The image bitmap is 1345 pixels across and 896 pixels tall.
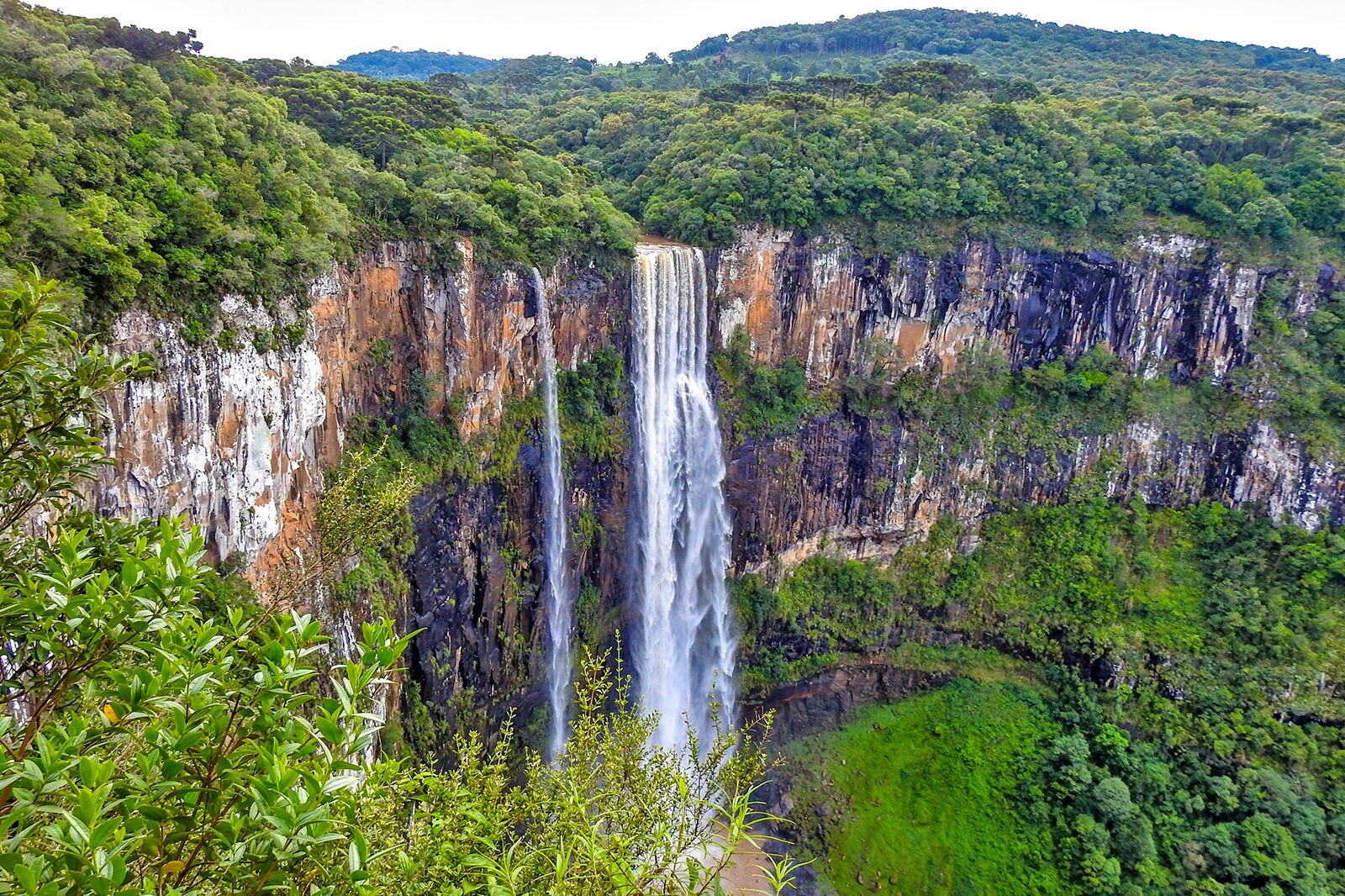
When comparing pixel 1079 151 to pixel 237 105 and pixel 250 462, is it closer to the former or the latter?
pixel 237 105

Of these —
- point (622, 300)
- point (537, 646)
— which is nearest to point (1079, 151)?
point (622, 300)

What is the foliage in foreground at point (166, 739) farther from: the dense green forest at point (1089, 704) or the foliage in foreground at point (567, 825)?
the dense green forest at point (1089, 704)

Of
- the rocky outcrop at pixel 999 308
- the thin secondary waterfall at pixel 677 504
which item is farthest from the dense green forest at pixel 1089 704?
the rocky outcrop at pixel 999 308

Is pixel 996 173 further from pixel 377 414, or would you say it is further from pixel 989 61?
pixel 989 61

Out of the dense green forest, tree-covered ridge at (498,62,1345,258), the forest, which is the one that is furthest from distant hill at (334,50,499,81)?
the dense green forest

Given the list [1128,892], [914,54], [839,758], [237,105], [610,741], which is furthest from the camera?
[914,54]

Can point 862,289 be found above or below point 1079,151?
below
